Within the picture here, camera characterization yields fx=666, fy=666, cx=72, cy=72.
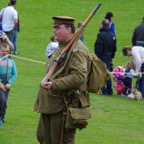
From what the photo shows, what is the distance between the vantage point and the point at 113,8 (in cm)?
3588

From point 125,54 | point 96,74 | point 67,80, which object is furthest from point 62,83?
point 125,54

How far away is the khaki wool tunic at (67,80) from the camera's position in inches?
322

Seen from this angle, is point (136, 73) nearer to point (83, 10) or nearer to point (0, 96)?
point (0, 96)

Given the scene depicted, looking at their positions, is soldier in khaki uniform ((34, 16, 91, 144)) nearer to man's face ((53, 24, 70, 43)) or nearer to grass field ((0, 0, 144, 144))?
man's face ((53, 24, 70, 43))

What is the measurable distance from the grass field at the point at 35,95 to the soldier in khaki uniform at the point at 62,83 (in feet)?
8.31

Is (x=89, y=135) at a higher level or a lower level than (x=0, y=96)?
lower

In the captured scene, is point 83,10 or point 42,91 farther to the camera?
point 83,10

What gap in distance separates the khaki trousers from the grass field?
2.37 metres

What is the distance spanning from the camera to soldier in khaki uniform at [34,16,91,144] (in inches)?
322

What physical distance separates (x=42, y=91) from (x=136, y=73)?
9.93 meters

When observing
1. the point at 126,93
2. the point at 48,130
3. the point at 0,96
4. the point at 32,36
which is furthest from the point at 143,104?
the point at 32,36

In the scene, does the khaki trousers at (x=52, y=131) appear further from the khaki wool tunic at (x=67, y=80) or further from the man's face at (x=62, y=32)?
the man's face at (x=62, y=32)

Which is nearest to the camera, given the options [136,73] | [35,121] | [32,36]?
[35,121]

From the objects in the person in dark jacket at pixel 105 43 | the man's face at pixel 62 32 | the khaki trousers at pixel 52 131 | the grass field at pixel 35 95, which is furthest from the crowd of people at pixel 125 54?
the man's face at pixel 62 32
